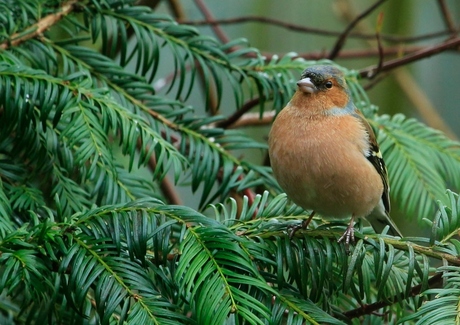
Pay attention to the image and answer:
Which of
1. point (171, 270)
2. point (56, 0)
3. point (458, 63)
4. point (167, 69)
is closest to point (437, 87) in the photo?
point (458, 63)

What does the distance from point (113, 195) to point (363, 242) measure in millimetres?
869

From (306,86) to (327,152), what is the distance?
0.40m

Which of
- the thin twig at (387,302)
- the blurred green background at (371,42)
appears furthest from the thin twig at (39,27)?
the blurred green background at (371,42)

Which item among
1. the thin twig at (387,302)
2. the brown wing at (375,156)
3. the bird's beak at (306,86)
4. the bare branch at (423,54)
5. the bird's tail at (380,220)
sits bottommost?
the thin twig at (387,302)

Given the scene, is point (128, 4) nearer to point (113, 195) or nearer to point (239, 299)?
point (113, 195)

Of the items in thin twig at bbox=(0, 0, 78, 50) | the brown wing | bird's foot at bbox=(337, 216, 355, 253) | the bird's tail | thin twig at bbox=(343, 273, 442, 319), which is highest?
the brown wing

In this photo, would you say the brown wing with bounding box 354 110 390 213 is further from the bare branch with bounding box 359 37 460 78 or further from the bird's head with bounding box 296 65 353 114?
the bare branch with bounding box 359 37 460 78

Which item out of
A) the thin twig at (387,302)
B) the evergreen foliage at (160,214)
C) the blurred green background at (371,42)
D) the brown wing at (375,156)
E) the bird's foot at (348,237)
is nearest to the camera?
the evergreen foliage at (160,214)

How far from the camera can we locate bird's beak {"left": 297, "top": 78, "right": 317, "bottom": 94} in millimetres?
2597

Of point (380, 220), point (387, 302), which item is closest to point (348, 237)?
point (387, 302)

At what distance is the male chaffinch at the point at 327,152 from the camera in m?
2.30

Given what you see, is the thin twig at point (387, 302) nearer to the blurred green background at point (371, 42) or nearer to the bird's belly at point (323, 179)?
the bird's belly at point (323, 179)

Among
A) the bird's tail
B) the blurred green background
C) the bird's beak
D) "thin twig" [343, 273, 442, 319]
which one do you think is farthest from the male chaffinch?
the blurred green background

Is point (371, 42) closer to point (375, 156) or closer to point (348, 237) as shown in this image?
point (375, 156)
